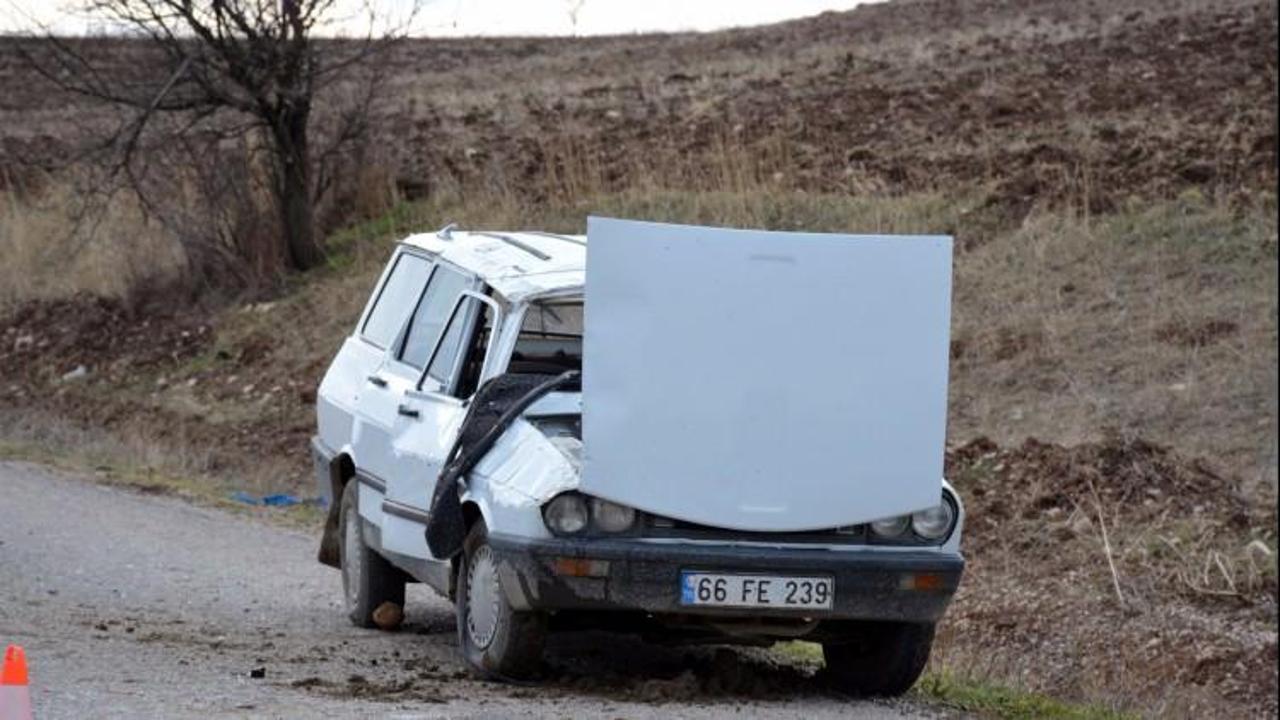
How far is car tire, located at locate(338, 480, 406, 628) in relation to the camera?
1060 centimetres

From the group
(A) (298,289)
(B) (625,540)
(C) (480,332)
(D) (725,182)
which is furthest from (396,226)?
(B) (625,540)

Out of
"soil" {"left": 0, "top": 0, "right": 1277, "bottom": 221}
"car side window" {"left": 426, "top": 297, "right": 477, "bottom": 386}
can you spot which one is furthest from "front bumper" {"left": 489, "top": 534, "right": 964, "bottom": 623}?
"soil" {"left": 0, "top": 0, "right": 1277, "bottom": 221}

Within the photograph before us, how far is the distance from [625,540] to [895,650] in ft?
4.45

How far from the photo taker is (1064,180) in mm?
22906

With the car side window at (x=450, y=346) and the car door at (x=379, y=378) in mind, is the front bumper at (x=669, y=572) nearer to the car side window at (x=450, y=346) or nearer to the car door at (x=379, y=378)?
the car side window at (x=450, y=346)

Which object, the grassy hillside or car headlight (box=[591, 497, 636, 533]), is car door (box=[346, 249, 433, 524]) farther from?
the grassy hillside

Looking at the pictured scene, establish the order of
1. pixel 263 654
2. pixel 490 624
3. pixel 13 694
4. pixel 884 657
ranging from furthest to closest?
pixel 263 654 < pixel 884 657 < pixel 490 624 < pixel 13 694

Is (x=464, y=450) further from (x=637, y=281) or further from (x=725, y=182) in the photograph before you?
(x=725, y=182)

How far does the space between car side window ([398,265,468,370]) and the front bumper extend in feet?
6.83

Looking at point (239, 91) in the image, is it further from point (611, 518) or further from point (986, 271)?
point (611, 518)

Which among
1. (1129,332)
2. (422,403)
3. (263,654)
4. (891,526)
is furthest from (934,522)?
(1129,332)

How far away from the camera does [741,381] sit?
27.5ft

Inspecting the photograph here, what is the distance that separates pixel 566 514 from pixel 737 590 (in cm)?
72

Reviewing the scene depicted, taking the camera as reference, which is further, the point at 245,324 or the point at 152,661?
the point at 245,324
